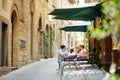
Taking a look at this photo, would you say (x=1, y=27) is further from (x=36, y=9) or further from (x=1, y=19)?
(x=36, y=9)

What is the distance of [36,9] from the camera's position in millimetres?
25891

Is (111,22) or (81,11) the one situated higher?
(81,11)

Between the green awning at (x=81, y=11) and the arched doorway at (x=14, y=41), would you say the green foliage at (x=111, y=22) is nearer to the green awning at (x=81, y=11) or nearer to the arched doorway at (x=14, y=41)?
the green awning at (x=81, y=11)

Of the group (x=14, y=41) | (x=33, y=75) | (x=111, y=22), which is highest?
(x=14, y=41)

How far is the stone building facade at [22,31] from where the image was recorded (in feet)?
54.1

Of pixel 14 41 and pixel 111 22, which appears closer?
pixel 111 22

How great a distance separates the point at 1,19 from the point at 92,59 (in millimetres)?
5030

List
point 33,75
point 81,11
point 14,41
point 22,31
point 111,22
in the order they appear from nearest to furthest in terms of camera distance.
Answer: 1. point 111,22
2. point 81,11
3. point 33,75
4. point 14,41
5. point 22,31

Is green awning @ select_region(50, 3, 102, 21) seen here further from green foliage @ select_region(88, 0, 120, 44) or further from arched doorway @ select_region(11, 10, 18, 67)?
arched doorway @ select_region(11, 10, 18, 67)

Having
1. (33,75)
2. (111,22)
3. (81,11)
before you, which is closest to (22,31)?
(33,75)

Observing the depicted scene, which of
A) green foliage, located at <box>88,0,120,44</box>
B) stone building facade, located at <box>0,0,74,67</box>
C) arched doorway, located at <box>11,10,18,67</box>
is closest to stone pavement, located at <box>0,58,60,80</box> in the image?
stone building facade, located at <box>0,0,74,67</box>

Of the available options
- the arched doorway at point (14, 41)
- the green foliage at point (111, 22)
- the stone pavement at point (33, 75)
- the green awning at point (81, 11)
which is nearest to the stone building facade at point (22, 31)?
the arched doorway at point (14, 41)

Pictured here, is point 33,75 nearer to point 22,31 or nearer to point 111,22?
point 22,31

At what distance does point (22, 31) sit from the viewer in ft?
67.0
